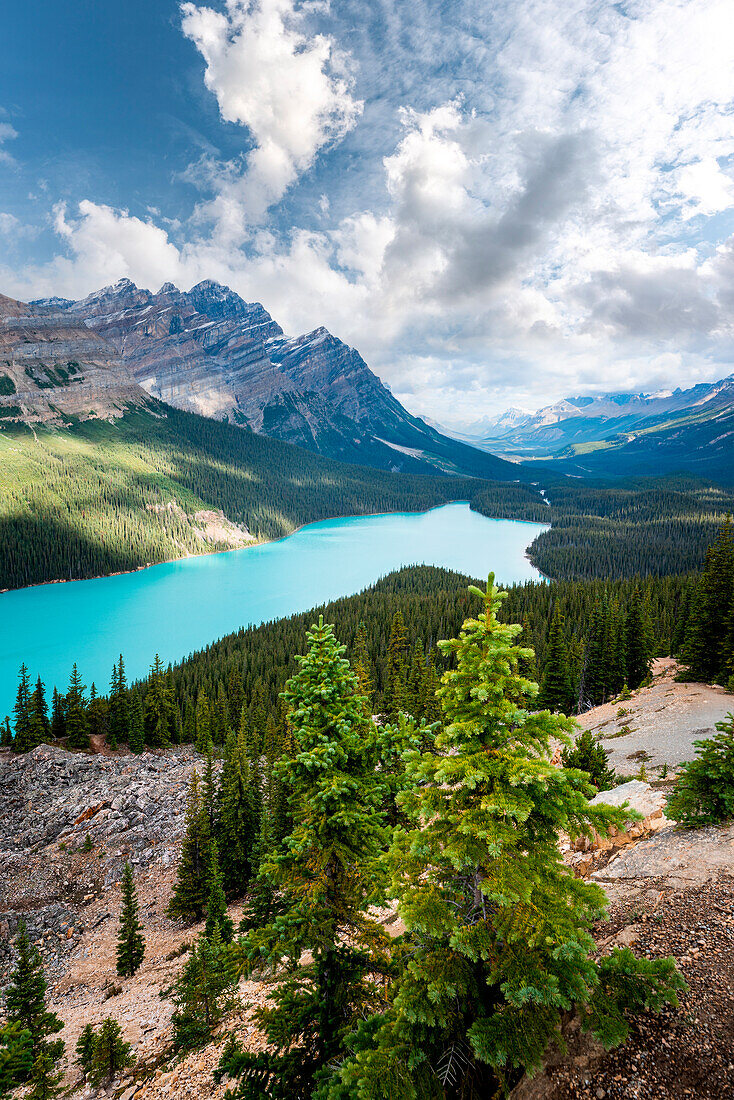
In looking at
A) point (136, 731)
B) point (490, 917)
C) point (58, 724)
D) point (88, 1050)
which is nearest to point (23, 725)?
point (58, 724)

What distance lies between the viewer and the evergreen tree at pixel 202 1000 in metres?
13.5

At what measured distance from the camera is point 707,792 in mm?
12070

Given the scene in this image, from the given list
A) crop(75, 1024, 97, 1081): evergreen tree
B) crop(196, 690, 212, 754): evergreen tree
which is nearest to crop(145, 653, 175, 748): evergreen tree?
crop(196, 690, 212, 754): evergreen tree

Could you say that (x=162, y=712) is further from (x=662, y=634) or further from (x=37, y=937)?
(x=662, y=634)

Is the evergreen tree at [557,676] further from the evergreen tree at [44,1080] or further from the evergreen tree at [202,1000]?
the evergreen tree at [44,1080]

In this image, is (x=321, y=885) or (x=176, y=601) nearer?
(x=321, y=885)

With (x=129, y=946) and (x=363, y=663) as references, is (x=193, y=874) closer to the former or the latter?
(x=129, y=946)

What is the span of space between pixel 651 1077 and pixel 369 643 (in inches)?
2775

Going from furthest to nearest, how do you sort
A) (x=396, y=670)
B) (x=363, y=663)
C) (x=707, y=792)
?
(x=396, y=670)
(x=363, y=663)
(x=707, y=792)

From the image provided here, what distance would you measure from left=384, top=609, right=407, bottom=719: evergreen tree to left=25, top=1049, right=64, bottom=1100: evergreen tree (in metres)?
29.9

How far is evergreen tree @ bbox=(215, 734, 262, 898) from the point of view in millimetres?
28234

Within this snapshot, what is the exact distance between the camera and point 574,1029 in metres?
6.29

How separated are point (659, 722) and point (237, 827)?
87.7ft

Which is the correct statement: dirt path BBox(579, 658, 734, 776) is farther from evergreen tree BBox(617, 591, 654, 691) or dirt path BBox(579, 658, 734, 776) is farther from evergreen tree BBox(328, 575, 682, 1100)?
evergreen tree BBox(328, 575, 682, 1100)
